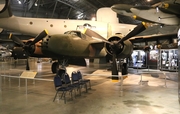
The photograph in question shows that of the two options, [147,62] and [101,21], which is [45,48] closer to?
[101,21]

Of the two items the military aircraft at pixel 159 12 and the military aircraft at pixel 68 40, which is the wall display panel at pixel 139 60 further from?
the military aircraft at pixel 159 12

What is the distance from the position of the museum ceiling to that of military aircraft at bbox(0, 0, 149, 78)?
10.0 m

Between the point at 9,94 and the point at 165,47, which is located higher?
the point at 165,47

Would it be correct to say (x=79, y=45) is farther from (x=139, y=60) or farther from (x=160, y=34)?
(x=139, y=60)

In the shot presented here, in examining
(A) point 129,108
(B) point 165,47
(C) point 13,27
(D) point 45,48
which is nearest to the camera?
(A) point 129,108

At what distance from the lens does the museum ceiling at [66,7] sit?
81.5 ft

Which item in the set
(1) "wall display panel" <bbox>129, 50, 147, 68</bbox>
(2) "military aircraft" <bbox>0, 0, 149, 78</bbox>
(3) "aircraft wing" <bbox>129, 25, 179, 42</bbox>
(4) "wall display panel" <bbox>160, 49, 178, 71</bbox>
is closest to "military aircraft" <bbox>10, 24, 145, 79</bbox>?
(2) "military aircraft" <bbox>0, 0, 149, 78</bbox>

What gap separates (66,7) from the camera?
33.3 m

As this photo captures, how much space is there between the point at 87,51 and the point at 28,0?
85.1ft

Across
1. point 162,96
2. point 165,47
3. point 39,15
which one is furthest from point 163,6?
point 39,15

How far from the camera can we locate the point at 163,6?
19.9 feet

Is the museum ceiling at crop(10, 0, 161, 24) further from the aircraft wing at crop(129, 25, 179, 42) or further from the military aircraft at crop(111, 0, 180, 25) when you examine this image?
the military aircraft at crop(111, 0, 180, 25)

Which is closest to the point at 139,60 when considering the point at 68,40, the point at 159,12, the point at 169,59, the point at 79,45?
the point at 169,59

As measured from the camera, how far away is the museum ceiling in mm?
24828
